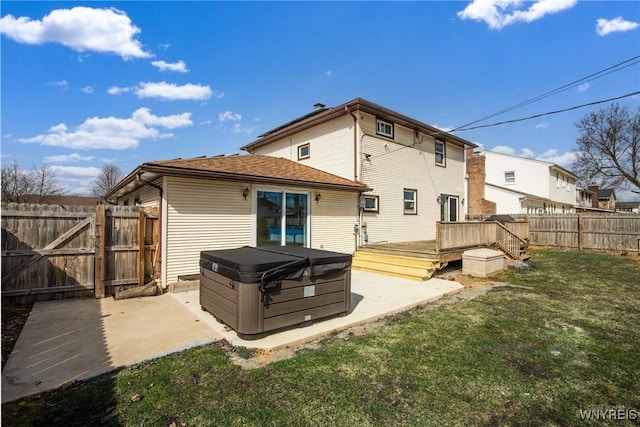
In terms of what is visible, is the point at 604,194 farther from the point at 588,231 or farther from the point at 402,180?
the point at 402,180

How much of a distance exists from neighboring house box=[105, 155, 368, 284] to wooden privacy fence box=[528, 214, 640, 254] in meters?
11.7

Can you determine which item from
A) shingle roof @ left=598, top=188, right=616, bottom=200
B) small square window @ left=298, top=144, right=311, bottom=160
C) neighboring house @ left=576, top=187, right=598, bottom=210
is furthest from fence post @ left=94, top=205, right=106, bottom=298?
shingle roof @ left=598, top=188, right=616, bottom=200

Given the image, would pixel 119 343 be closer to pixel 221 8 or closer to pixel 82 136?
pixel 221 8

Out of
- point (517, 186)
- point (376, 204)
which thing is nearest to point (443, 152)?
point (376, 204)

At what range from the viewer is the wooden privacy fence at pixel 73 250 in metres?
5.75

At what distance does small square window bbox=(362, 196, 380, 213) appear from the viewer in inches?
442

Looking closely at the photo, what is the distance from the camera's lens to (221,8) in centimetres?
929

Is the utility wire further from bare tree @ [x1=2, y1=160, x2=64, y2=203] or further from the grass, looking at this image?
bare tree @ [x1=2, y1=160, x2=64, y2=203]

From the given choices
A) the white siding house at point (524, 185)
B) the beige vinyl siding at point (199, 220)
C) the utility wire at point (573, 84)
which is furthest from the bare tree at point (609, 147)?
the beige vinyl siding at point (199, 220)

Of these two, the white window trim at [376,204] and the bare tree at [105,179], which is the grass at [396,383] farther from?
the bare tree at [105,179]

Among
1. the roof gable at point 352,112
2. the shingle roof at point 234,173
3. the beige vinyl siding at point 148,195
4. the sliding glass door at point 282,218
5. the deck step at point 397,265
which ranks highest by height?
the roof gable at point 352,112

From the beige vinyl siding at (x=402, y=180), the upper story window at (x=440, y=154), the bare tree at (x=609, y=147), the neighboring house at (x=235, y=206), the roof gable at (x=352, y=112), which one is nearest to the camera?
the neighboring house at (x=235, y=206)

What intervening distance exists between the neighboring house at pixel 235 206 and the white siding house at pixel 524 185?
54.7 feet

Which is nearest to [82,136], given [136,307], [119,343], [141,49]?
[141,49]
